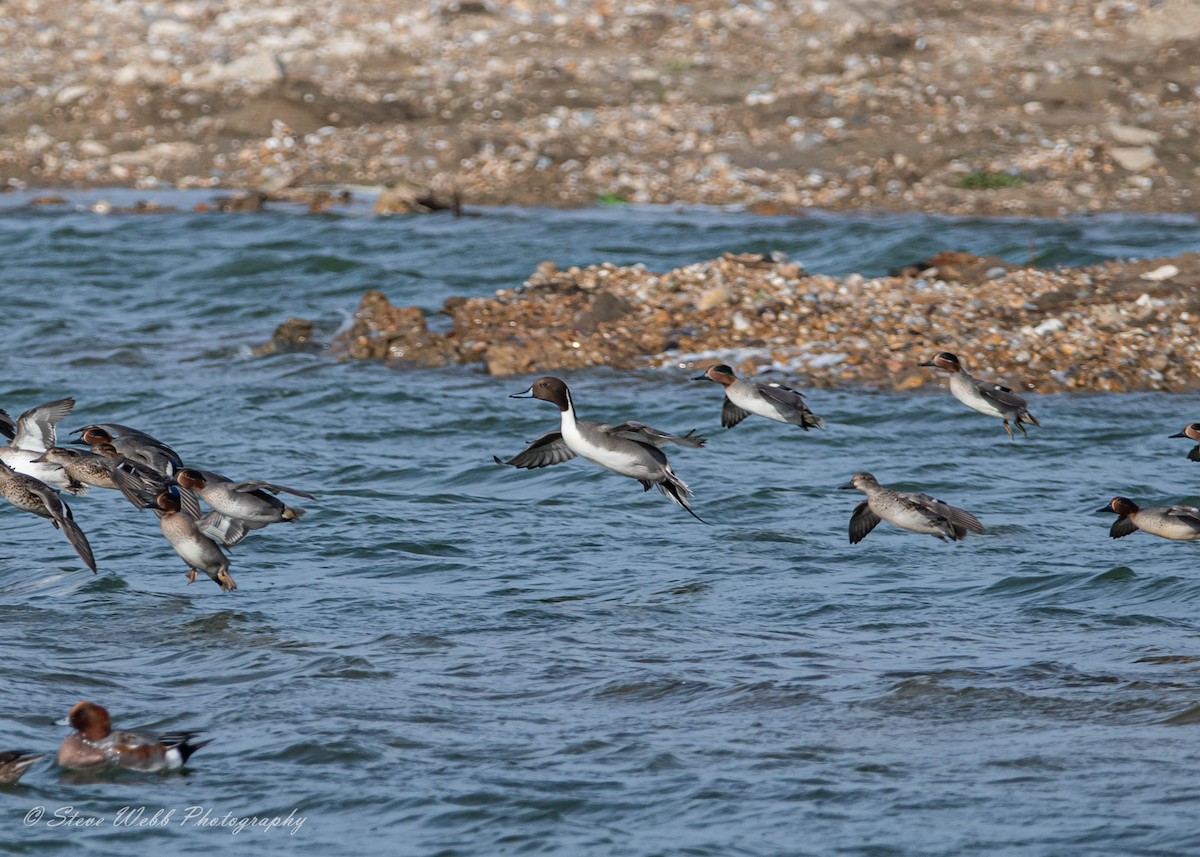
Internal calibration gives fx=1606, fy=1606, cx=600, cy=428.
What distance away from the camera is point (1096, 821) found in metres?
7.82

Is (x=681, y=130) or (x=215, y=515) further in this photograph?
(x=681, y=130)

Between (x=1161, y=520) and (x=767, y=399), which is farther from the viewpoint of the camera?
(x=767, y=399)

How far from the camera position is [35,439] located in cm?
1134

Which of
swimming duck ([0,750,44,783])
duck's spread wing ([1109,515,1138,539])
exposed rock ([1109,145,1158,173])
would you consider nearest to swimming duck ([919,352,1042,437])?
duck's spread wing ([1109,515,1138,539])

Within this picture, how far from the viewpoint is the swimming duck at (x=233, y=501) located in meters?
10.6

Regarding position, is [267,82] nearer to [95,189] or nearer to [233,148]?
[233,148]

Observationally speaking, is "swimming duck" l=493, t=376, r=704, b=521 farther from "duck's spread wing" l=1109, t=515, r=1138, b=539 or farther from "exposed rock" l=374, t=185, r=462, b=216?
"exposed rock" l=374, t=185, r=462, b=216

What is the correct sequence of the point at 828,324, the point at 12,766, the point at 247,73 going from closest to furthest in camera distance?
the point at 12,766, the point at 828,324, the point at 247,73

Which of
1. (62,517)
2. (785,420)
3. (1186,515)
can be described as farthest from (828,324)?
(62,517)

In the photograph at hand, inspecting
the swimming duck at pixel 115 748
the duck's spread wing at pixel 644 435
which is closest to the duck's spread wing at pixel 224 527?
the duck's spread wing at pixel 644 435

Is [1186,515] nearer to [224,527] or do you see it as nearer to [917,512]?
[917,512]

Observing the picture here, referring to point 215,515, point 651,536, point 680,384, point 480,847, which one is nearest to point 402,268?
point 680,384

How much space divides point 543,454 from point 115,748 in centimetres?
399

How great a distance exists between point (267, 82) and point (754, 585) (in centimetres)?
2046
